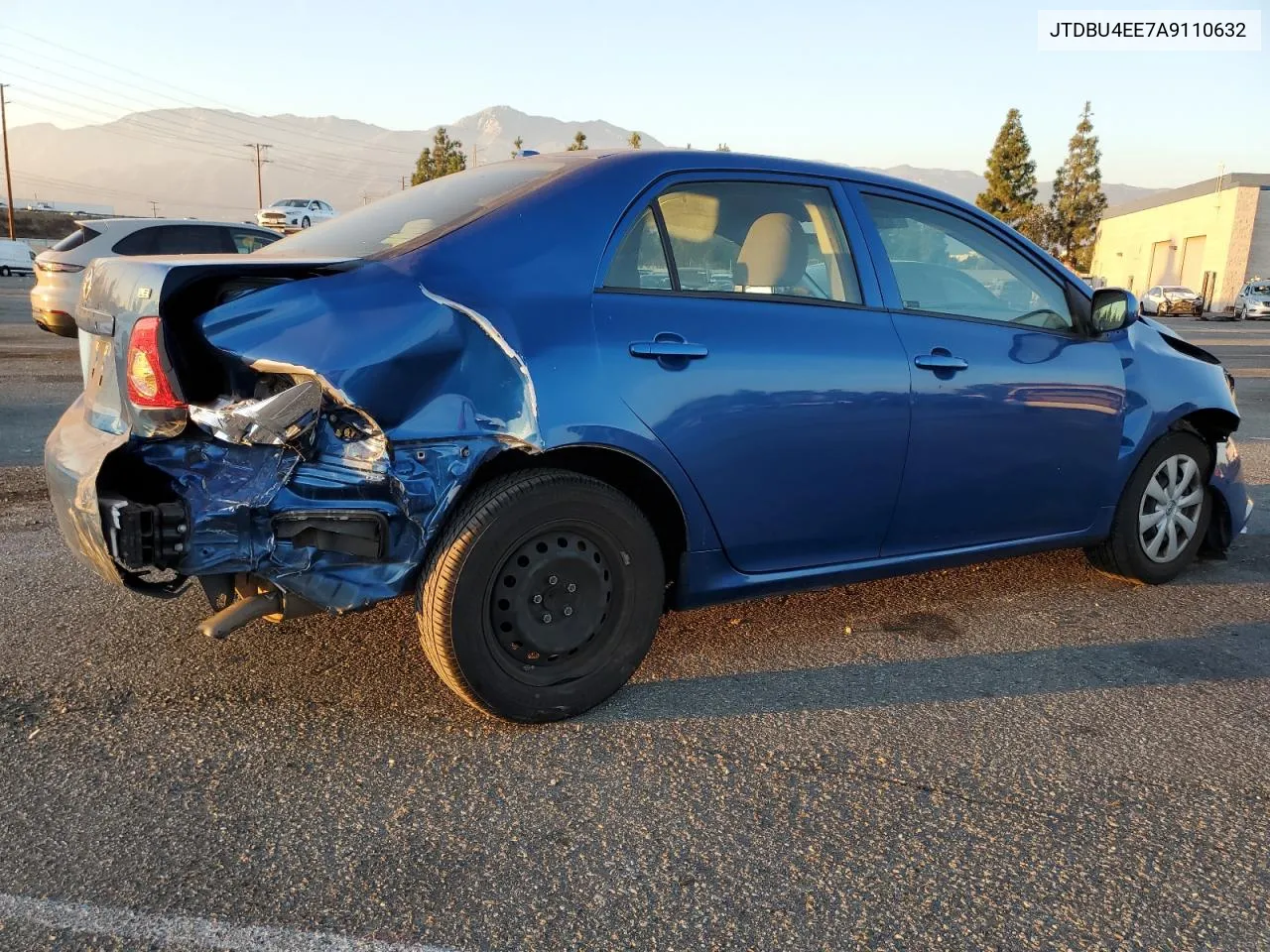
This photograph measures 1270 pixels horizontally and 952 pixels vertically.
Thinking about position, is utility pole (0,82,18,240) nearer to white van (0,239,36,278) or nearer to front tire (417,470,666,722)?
white van (0,239,36,278)

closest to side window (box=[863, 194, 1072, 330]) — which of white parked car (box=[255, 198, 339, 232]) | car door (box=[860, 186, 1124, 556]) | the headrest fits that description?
car door (box=[860, 186, 1124, 556])

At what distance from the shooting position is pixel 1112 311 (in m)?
3.85

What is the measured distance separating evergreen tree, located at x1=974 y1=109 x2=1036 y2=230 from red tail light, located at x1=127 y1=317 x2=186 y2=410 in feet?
159

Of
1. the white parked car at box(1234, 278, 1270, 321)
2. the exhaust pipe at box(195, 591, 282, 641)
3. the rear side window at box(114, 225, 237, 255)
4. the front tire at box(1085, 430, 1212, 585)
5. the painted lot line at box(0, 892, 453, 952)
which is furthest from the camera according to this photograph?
the white parked car at box(1234, 278, 1270, 321)

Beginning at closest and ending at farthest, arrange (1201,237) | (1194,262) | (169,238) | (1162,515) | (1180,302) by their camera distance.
Result: 1. (1162,515)
2. (169,238)
3. (1180,302)
4. (1201,237)
5. (1194,262)

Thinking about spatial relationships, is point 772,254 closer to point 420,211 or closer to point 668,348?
point 668,348

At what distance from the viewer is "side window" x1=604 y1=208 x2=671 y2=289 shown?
9.38 ft

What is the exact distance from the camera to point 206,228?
37.5 feet

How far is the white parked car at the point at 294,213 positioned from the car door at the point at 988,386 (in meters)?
29.6

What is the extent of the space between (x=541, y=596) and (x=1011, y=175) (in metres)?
49.7

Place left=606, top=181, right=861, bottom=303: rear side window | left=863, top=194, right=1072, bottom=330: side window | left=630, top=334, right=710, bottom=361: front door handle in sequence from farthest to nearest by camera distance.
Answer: left=863, top=194, right=1072, bottom=330: side window
left=606, top=181, right=861, bottom=303: rear side window
left=630, top=334, right=710, bottom=361: front door handle

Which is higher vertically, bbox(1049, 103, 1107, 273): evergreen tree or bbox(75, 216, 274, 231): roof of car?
bbox(1049, 103, 1107, 273): evergreen tree

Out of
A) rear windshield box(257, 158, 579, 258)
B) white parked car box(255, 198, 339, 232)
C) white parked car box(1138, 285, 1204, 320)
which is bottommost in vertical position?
rear windshield box(257, 158, 579, 258)

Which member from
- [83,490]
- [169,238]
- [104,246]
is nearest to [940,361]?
[83,490]
